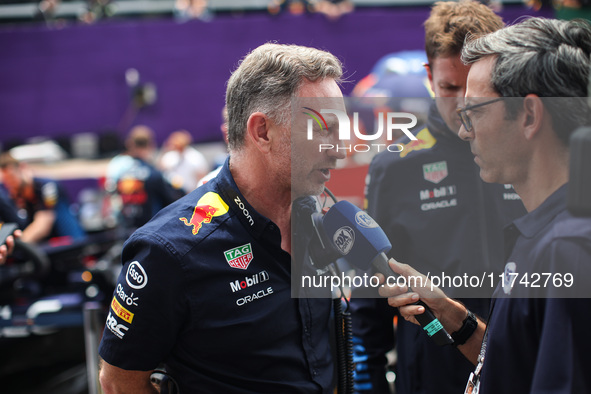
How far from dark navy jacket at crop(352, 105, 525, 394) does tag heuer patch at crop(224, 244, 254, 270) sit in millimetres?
375

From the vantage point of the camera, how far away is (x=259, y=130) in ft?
4.75

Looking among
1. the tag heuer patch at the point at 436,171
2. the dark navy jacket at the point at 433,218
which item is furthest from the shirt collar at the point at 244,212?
the tag heuer patch at the point at 436,171

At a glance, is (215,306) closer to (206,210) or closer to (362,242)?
(206,210)

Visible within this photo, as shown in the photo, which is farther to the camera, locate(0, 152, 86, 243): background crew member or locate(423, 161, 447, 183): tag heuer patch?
locate(0, 152, 86, 243): background crew member

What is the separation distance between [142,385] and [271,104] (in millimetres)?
776

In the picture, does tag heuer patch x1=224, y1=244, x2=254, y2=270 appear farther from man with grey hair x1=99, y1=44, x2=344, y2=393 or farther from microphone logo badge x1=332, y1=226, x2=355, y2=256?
microphone logo badge x1=332, y1=226, x2=355, y2=256

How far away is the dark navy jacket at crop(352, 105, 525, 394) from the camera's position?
1.55 m

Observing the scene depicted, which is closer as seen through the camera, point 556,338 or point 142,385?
point 556,338

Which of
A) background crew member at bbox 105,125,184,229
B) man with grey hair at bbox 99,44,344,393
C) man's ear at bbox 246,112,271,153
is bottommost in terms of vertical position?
background crew member at bbox 105,125,184,229

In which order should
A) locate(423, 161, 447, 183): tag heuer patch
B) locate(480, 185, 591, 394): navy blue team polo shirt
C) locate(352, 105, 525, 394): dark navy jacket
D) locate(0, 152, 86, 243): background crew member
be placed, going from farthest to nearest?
locate(0, 152, 86, 243): background crew member < locate(423, 161, 447, 183): tag heuer patch < locate(352, 105, 525, 394): dark navy jacket < locate(480, 185, 591, 394): navy blue team polo shirt

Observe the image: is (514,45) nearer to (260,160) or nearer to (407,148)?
(407,148)

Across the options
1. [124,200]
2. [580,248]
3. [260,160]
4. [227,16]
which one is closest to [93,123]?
[227,16]

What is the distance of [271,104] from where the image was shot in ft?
4.67

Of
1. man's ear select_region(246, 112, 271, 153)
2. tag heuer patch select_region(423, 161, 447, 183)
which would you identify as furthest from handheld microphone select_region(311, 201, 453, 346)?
tag heuer patch select_region(423, 161, 447, 183)
